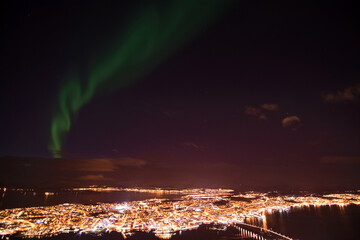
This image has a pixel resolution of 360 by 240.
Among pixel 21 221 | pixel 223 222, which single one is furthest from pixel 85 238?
pixel 223 222

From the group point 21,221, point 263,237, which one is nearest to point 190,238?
point 263,237

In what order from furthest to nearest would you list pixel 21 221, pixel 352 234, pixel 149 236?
pixel 21 221 → pixel 352 234 → pixel 149 236

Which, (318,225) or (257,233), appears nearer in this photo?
(257,233)

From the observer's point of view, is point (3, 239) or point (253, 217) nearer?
point (3, 239)

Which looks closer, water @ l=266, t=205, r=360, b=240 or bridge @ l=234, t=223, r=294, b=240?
bridge @ l=234, t=223, r=294, b=240

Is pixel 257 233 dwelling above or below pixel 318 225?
above

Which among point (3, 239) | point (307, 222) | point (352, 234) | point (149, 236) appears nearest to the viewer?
point (3, 239)

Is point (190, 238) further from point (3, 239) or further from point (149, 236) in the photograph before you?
point (3, 239)
